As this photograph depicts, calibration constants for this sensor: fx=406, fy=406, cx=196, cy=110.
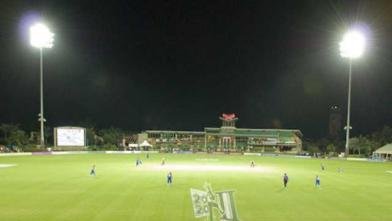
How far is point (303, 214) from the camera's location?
2355 centimetres

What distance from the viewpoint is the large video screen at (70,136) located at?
9825cm

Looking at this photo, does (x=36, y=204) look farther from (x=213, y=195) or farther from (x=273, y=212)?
(x=213, y=195)

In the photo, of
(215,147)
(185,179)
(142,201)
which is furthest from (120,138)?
(142,201)

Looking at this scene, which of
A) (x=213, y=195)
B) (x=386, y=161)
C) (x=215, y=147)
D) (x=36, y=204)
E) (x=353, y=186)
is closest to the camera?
(x=213, y=195)

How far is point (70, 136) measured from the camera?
99375 mm

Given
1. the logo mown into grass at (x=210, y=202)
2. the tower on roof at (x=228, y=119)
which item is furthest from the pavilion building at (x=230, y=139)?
the logo mown into grass at (x=210, y=202)

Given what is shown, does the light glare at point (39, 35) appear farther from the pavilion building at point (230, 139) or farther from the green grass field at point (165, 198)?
the pavilion building at point (230, 139)

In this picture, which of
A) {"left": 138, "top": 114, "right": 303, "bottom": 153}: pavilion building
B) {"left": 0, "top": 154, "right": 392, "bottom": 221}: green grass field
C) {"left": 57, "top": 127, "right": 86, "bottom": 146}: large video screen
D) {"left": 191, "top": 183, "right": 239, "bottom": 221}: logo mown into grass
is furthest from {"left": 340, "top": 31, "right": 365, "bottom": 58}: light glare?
{"left": 191, "top": 183, "right": 239, "bottom": 221}: logo mown into grass


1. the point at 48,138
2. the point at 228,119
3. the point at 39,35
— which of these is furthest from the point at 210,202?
the point at 48,138

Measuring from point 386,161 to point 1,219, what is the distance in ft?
258

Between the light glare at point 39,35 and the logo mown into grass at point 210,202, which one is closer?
the logo mown into grass at point 210,202

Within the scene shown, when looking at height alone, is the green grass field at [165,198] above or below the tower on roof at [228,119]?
below

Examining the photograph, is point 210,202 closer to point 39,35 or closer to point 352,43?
point 352,43

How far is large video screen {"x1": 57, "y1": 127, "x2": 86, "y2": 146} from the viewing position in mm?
98250
